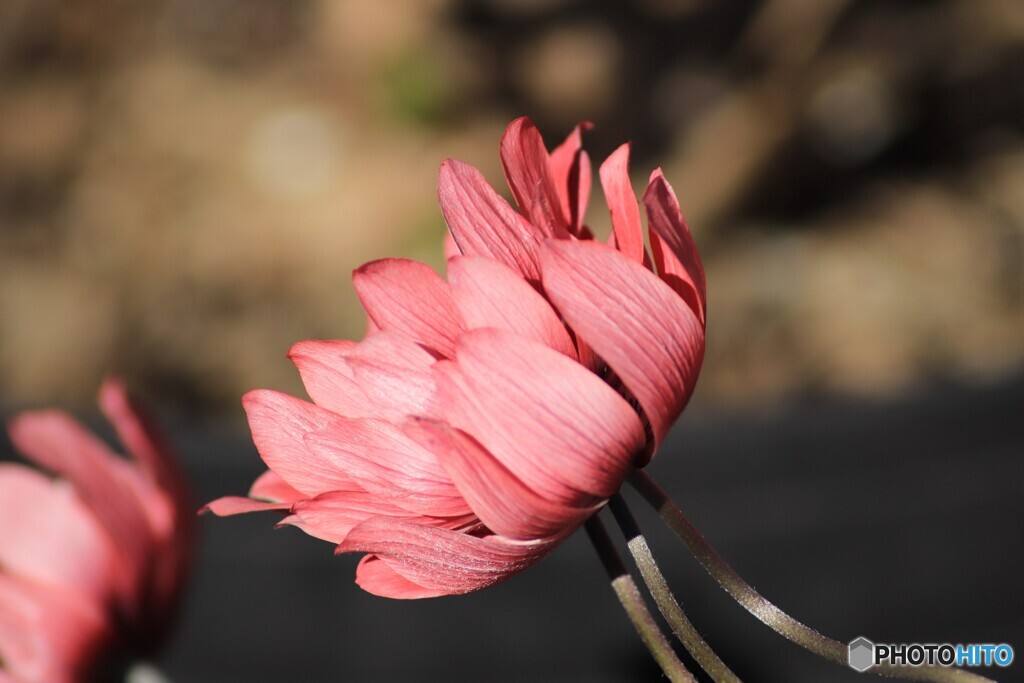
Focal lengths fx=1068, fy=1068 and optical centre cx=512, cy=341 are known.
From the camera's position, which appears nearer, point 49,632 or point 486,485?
point 486,485

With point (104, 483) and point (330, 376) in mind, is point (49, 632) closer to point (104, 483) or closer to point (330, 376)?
point (104, 483)

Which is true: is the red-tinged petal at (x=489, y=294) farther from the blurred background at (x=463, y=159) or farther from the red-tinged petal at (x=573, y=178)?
the blurred background at (x=463, y=159)

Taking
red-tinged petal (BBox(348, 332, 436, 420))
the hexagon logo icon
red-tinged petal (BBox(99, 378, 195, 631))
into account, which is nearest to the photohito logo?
the hexagon logo icon

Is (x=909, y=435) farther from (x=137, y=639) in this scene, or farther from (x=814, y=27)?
(x=137, y=639)

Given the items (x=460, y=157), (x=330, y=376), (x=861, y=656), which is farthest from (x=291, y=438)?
(x=460, y=157)

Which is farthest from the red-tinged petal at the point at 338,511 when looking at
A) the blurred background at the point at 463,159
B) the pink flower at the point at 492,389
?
the blurred background at the point at 463,159
